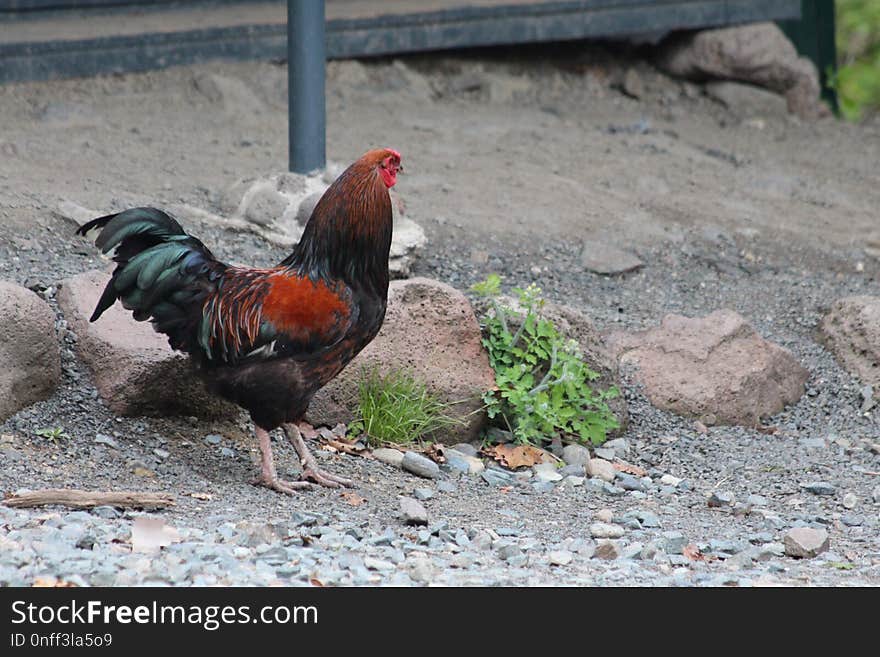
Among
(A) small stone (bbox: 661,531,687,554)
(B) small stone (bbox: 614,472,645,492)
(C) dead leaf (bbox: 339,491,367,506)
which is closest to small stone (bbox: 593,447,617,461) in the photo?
(B) small stone (bbox: 614,472,645,492)

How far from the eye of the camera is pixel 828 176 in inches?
405

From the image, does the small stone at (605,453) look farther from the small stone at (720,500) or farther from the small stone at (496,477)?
the small stone at (720,500)

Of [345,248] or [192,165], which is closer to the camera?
[345,248]

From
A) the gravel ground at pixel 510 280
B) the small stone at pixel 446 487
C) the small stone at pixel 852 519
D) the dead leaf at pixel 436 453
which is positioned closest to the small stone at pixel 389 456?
the gravel ground at pixel 510 280

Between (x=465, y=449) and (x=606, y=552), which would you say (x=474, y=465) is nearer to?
(x=465, y=449)

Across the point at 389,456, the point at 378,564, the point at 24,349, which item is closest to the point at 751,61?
the point at 389,456

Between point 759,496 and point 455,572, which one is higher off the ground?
point 455,572

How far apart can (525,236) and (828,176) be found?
3516mm

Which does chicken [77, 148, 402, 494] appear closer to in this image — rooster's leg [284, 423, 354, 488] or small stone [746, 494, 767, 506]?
rooster's leg [284, 423, 354, 488]

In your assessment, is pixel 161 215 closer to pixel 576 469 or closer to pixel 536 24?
pixel 576 469

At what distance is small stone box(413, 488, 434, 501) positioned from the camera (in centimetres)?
536

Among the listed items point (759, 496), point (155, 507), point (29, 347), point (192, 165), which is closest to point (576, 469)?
point (759, 496)

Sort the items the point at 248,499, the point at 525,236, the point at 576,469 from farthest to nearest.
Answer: the point at 525,236 → the point at 576,469 → the point at 248,499

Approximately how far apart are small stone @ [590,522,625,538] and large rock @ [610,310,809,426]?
171cm
